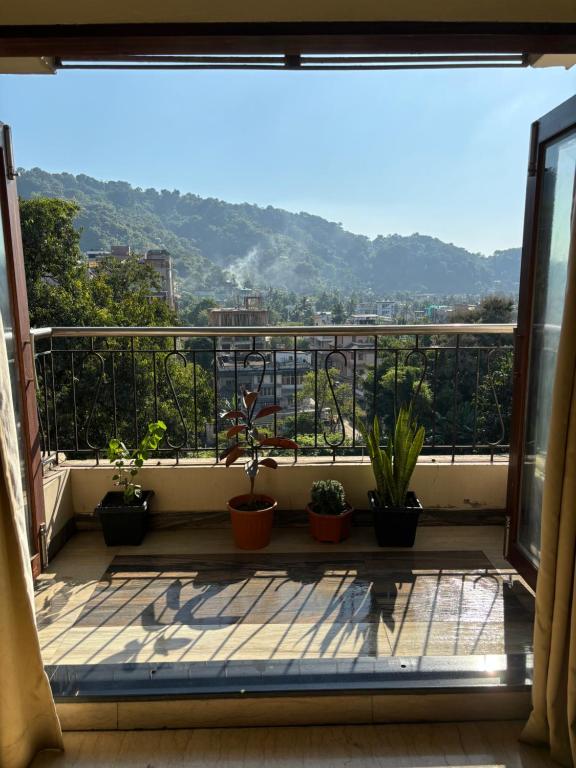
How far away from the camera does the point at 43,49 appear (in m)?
1.60

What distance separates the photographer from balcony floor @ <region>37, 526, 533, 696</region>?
180 centimetres

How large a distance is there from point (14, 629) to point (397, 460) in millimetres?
2011

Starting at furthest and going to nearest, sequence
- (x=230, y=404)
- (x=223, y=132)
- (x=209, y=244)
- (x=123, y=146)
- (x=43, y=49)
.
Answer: (x=123, y=146), (x=223, y=132), (x=209, y=244), (x=230, y=404), (x=43, y=49)

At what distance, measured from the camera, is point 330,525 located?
293 cm

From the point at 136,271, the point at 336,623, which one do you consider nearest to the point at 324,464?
the point at 336,623

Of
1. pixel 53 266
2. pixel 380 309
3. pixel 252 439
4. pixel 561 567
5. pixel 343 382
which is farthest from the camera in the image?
pixel 53 266

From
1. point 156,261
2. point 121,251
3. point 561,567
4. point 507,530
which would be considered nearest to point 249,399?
point 507,530

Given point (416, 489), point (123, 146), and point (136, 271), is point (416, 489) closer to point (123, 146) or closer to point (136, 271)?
point (136, 271)

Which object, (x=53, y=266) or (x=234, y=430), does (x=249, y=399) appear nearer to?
(x=234, y=430)

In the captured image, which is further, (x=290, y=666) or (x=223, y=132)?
(x=223, y=132)

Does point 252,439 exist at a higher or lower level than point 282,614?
higher

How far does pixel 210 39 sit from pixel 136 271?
30.6ft

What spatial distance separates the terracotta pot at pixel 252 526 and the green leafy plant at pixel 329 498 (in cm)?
25

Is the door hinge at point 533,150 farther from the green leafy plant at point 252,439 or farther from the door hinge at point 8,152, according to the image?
the door hinge at point 8,152
